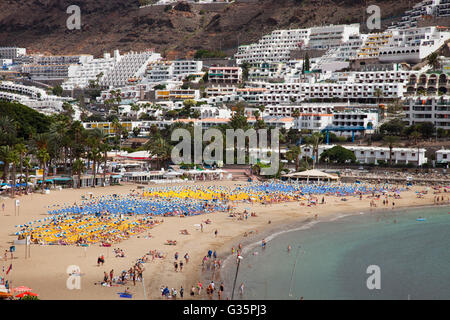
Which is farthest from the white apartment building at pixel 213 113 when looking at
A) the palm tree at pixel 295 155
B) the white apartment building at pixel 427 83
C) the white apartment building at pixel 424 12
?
the white apartment building at pixel 424 12

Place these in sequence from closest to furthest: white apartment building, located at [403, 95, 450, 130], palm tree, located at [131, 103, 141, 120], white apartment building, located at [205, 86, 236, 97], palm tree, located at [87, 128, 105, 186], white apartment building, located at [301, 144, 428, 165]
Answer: palm tree, located at [87, 128, 105, 186] < white apartment building, located at [301, 144, 428, 165] < white apartment building, located at [403, 95, 450, 130] < palm tree, located at [131, 103, 141, 120] < white apartment building, located at [205, 86, 236, 97]

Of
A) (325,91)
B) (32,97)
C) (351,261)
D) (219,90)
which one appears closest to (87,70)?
(32,97)

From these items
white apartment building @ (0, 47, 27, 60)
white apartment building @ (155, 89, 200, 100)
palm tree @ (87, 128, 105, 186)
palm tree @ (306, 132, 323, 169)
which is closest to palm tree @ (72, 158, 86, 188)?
palm tree @ (87, 128, 105, 186)

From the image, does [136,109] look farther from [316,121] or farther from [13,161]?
[13,161]

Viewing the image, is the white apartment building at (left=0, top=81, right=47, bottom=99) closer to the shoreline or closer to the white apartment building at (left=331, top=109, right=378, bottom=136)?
the white apartment building at (left=331, top=109, right=378, bottom=136)

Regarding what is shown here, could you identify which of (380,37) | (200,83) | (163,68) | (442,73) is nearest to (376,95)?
(442,73)

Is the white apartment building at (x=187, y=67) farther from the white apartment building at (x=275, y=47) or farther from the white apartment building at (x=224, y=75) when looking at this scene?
the white apartment building at (x=275, y=47)
